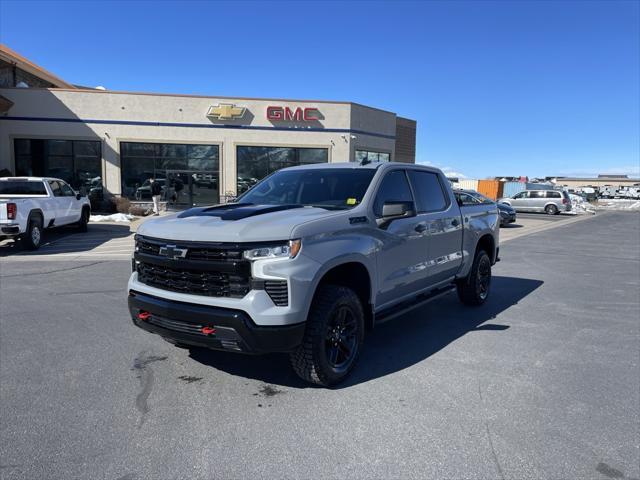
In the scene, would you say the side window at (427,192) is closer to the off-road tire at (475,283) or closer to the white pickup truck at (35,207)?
the off-road tire at (475,283)

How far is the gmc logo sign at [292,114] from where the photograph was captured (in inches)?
1001

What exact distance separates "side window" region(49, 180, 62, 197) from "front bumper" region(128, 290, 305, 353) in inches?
461

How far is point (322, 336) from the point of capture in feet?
12.7

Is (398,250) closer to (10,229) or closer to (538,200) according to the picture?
(10,229)

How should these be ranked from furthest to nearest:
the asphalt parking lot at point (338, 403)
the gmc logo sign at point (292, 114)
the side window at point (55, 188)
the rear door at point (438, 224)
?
the gmc logo sign at point (292, 114), the side window at point (55, 188), the rear door at point (438, 224), the asphalt parking lot at point (338, 403)

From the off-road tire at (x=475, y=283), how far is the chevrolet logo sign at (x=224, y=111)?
20171 mm

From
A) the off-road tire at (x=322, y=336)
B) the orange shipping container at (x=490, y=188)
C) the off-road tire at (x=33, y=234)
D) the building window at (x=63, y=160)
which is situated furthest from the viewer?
the orange shipping container at (x=490, y=188)

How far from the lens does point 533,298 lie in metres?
7.72

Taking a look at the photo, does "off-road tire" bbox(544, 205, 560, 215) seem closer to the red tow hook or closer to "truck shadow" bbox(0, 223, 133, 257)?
"truck shadow" bbox(0, 223, 133, 257)

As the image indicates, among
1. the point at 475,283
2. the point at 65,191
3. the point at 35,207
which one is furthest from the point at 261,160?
the point at 475,283

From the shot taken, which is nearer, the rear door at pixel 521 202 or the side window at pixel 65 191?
the side window at pixel 65 191

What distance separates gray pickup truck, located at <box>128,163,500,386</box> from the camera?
3.59 metres

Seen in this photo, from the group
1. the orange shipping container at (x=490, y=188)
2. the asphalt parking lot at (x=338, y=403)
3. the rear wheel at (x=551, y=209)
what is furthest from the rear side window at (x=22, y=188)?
the orange shipping container at (x=490, y=188)

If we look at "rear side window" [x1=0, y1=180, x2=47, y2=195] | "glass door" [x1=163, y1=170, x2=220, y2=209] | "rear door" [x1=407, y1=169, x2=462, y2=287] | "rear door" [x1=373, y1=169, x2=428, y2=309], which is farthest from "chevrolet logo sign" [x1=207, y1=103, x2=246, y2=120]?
"rear door" [x1=373, y1=169, x2=428, y2=309]
